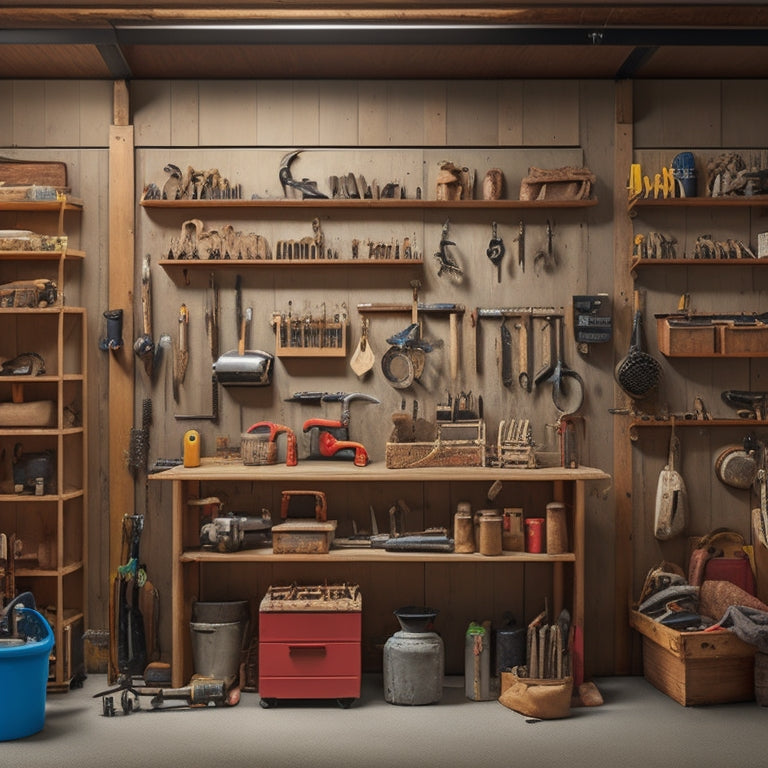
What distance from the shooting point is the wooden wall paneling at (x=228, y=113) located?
5.24 meters

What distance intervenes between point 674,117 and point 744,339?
4.23 feet

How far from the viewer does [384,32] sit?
460 cm

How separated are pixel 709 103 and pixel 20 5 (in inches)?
143

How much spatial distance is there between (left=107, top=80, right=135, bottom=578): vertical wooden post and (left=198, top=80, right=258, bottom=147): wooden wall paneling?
416 mm

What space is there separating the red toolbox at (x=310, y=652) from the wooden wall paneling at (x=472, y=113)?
260cm

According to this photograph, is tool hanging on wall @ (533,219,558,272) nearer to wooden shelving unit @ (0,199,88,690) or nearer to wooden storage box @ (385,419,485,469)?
wooden storage box @ (385,419,485,469)

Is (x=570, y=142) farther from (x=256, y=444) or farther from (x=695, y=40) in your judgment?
(x=256, y=444)

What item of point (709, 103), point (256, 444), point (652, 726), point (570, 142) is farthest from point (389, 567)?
point (709, 103)

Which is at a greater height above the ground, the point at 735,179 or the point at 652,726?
the point at 735,179

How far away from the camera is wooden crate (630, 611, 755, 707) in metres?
4.53

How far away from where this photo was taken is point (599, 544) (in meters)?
5.24

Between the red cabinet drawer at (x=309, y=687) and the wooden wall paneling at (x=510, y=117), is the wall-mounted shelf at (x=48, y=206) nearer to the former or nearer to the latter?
the wooden wall paneling at (x=510, y=117)

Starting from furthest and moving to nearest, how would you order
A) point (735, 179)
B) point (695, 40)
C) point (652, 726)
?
point (735, 179) → point (695, 40) → point (652, 726)

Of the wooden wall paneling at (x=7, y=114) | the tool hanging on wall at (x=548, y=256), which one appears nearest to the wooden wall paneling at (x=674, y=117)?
the tool hanging on wall at (x=548, y=256)
